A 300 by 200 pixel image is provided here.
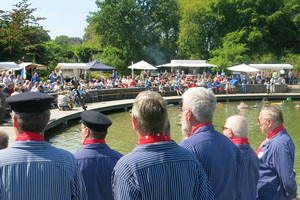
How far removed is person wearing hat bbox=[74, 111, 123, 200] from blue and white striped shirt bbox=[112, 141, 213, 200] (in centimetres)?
100

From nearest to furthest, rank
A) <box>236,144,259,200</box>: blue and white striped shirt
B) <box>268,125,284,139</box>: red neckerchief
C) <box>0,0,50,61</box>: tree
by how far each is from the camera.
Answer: <box>236,144,259,200</box>: blue and white striped shirt, <box>268,125,284,139</box>: red neckerchief, <box>0,0,50,61</box>: tree

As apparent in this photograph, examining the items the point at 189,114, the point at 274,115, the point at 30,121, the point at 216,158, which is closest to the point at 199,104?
the point at 189,114

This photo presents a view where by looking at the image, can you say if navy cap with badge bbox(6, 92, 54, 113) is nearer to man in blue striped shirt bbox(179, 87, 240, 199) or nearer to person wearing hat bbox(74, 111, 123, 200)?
person wearing hat bbox(74, 111, 123, 200)

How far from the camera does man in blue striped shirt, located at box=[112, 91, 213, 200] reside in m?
2.14

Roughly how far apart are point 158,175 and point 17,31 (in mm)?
31693

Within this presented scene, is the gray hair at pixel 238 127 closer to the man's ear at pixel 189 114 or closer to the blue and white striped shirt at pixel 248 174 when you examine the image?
the blue and white striped shirt at pixel 248 174

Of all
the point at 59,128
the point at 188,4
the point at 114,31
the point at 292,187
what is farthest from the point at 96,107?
the point at 188,4

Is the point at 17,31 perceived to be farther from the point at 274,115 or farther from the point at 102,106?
the point at 274,115

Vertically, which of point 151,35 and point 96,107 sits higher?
point 151,35

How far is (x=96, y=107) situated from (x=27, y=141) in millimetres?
17684

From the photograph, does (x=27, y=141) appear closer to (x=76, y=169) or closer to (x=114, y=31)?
(x=76, y=169)

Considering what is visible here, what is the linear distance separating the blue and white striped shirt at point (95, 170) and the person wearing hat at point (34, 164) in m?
0.73

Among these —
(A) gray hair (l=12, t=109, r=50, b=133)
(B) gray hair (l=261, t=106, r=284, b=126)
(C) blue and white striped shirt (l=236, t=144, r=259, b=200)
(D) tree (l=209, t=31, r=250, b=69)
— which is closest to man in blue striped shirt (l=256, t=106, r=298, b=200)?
(B) gray hair (l=261, t=106, r=284, b=126)

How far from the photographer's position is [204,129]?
2.91 metres
